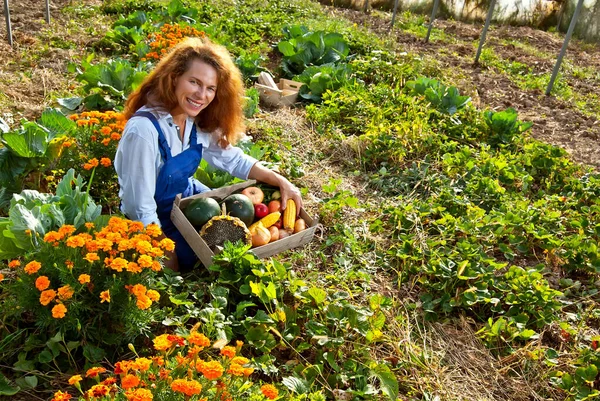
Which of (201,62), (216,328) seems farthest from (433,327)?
(201,62)

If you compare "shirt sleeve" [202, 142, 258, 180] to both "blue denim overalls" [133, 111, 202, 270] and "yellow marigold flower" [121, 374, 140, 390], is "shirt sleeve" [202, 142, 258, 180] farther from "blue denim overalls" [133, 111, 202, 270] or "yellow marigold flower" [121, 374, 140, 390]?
"yellow marigold flower" [121, 374, 140, 390]

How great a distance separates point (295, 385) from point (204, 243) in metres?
0.93

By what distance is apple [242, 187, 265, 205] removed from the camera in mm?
3406

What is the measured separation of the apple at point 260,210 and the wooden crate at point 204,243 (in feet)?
0.56

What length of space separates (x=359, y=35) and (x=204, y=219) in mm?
5504

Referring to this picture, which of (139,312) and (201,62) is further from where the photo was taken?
(201,62)

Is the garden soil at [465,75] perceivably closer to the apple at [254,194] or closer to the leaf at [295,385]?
the apple at [254,194]

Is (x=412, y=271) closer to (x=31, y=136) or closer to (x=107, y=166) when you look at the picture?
(x=107, y=166)

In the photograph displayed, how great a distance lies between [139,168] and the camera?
2.87 metres

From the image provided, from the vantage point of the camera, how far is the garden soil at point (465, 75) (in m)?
5.11

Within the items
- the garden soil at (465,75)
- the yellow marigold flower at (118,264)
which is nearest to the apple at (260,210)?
the yellow marigold flower at (118,264)

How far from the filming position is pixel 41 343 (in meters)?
2.47

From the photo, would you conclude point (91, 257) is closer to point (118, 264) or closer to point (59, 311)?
point (118, 264)

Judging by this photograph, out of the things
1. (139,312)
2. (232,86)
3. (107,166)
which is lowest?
(139,312)
